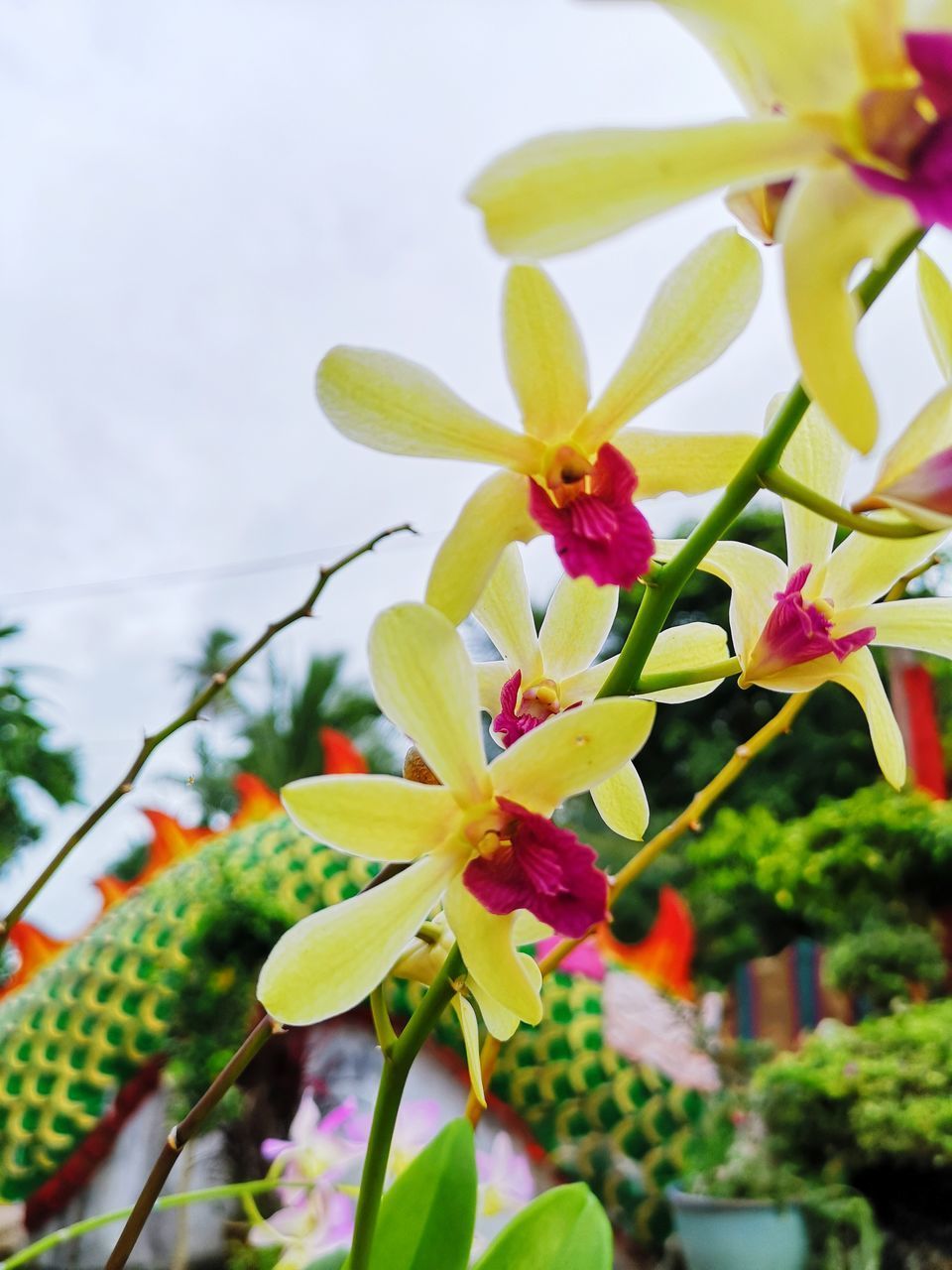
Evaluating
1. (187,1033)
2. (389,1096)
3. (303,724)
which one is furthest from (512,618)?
(303,724)

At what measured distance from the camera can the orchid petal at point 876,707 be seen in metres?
0.27

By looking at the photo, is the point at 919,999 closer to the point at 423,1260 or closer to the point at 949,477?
the point at 423,1260

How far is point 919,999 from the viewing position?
6.54 feet

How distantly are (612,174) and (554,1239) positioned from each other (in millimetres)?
346

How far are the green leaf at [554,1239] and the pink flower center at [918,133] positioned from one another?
12.8 inches

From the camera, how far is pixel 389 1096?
25 centimetres

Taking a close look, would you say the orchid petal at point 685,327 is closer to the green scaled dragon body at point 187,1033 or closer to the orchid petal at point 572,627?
the orchid petal at point 572,627

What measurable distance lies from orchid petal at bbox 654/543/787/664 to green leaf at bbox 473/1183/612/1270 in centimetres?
21

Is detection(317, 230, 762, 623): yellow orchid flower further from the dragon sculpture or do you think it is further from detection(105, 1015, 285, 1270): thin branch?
the dragon sculpture

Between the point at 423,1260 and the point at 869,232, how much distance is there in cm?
34

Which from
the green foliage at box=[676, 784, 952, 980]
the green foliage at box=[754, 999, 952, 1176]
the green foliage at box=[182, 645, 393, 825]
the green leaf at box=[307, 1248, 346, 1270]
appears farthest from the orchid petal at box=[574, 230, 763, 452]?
the green foliage at box=[182, 645, 393, 825]

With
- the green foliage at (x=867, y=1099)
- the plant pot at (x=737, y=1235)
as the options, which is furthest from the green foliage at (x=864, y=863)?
the plant pot at (x=737, y=1235)

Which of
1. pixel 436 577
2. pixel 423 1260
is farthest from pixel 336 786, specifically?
pixel 423 1260

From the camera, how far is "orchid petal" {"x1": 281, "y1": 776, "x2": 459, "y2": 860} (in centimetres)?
22
